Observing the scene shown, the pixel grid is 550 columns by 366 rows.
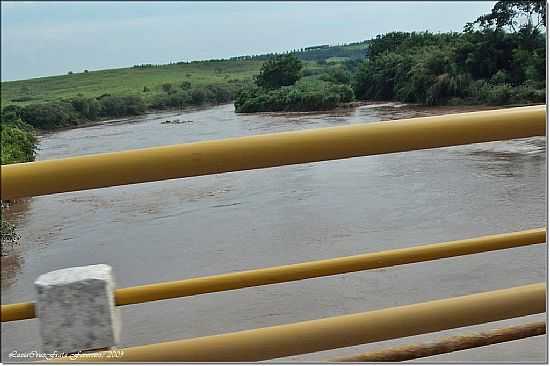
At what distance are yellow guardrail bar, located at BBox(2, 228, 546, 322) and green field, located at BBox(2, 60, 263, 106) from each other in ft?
32.1

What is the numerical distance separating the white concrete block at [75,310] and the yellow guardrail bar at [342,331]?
2 cm

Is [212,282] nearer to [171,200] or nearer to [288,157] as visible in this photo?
[288,157]

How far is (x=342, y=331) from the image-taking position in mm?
708

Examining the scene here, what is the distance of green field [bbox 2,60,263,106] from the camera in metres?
10.2

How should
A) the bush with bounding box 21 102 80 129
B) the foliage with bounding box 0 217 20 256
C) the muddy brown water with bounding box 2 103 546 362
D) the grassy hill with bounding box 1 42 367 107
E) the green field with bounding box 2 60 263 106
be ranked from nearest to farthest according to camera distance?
the muddy brown water with bounding box 2 103 546 362 < the foliage with bounding box 0 217 20 256 < the bush with bounding box 21 102 80 129 < the grassy hill with bounding box 1 42 367 107 < the green field with bounding box 2 60 263 106

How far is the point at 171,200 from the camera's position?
880 centimetres

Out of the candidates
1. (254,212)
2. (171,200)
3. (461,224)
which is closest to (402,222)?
(461,224)

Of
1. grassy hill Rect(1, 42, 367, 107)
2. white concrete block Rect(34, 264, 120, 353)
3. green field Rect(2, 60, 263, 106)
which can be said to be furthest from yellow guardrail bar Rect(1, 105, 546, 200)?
green field Rect(2, 60, 263, 106)

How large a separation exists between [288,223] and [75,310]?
6.92 meters

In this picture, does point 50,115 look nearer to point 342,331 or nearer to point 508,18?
point 508,18

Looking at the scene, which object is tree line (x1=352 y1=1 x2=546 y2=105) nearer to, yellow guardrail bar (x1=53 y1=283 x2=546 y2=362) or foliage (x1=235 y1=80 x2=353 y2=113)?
foliage (x1=235 y1=80 x2=353 y2=113)

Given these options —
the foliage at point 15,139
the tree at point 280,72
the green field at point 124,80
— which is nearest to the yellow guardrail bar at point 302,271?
the foliage at point 15,139

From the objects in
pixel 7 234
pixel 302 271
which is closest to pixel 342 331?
pixel 302 271

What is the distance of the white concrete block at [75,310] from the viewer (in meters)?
0.64
